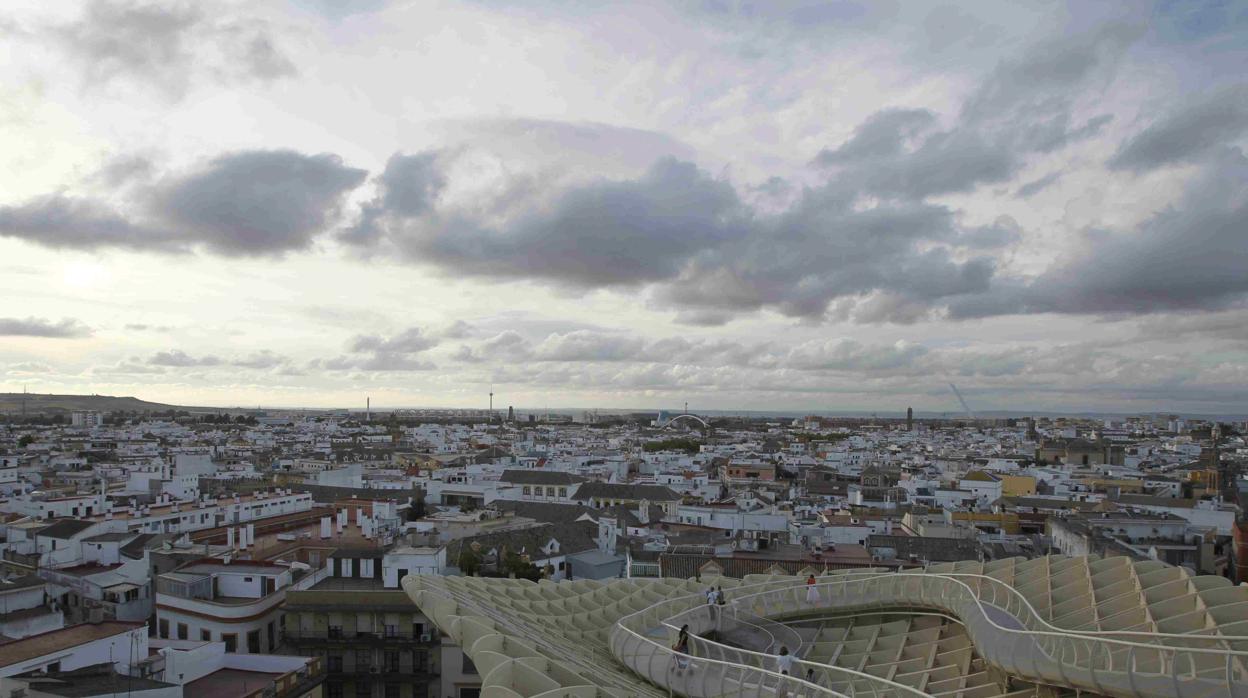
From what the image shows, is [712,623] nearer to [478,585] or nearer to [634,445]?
[478,585]

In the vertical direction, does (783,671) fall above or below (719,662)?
below

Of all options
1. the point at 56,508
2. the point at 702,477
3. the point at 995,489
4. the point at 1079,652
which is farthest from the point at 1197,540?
the point at 56,508

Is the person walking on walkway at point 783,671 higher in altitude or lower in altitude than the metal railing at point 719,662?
higher

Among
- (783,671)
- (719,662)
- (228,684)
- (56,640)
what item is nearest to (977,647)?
(783,671)

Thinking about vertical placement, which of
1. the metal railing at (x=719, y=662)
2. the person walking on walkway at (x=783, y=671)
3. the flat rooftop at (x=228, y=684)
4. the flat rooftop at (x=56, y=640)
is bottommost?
the flat rooftop at (x=228, y=684)

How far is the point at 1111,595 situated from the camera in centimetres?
1292

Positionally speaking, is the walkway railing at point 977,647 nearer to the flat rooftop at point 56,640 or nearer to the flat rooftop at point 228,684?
the flat rooftop at point 228,684

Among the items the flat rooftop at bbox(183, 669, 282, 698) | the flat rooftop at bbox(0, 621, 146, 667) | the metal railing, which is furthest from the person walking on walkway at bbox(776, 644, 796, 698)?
the flat rooftop at bbox(0, 621, 146, 667)

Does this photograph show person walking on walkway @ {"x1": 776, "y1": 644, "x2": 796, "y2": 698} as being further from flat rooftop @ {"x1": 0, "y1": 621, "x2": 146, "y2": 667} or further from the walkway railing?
flat rooftop @ {"x1": 0, "y1": 621, "x2": 146, "y2": 667}

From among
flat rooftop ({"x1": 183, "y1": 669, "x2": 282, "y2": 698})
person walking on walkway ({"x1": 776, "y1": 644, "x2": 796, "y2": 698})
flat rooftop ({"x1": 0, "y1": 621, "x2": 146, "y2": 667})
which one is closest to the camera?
person walking on walkway ({"x1": 776, "y1": 644, "x2": 796, "y2": 698})

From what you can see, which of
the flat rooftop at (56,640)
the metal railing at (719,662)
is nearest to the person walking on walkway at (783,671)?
the metal railing at (719,662)

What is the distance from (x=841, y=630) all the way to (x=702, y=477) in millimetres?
61564

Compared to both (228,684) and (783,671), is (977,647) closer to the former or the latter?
(783,671)

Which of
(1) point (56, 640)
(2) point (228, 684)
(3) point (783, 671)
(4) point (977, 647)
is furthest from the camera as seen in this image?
(1) point (56, 640)
